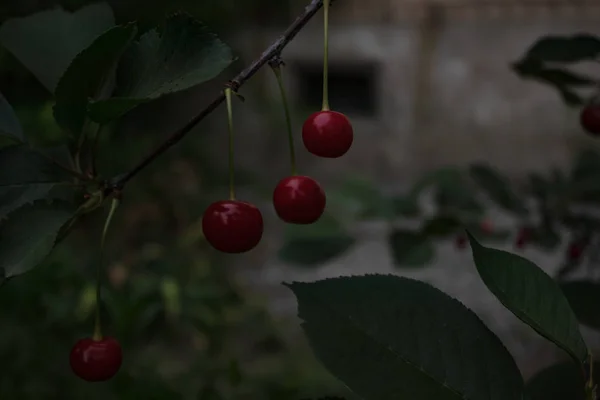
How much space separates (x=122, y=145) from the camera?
361 centimetres

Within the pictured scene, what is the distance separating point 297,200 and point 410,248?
74 centimetres

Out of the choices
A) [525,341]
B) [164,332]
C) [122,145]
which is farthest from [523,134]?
[164,332]

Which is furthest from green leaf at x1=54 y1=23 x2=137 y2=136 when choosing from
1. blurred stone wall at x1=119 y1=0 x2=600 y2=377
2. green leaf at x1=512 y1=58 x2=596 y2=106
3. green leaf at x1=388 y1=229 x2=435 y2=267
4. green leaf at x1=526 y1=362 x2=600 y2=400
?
blurred stone wall at x1=119 y1=0 x2=600 y2=377

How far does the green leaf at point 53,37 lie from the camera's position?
2.15 feet

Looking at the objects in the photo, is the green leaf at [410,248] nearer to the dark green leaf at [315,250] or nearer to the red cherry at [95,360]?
the dark green leaf at [315,250]

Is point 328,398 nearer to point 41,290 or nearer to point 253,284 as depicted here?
point 41,290

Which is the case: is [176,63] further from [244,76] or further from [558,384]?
[558,384]

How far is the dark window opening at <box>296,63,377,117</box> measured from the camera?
175 inches

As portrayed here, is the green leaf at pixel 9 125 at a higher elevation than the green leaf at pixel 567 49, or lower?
lower

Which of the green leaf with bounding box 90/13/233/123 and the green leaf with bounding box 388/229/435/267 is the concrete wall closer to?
the green leaf with bounding box 388/229/435/267

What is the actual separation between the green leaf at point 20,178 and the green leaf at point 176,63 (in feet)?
0.30

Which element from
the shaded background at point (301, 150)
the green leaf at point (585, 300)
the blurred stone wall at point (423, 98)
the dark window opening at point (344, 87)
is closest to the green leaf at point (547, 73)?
the green leaf at point (585, 300)

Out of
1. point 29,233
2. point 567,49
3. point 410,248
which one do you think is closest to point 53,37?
point 29,233

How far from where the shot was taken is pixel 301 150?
14.3 feet
